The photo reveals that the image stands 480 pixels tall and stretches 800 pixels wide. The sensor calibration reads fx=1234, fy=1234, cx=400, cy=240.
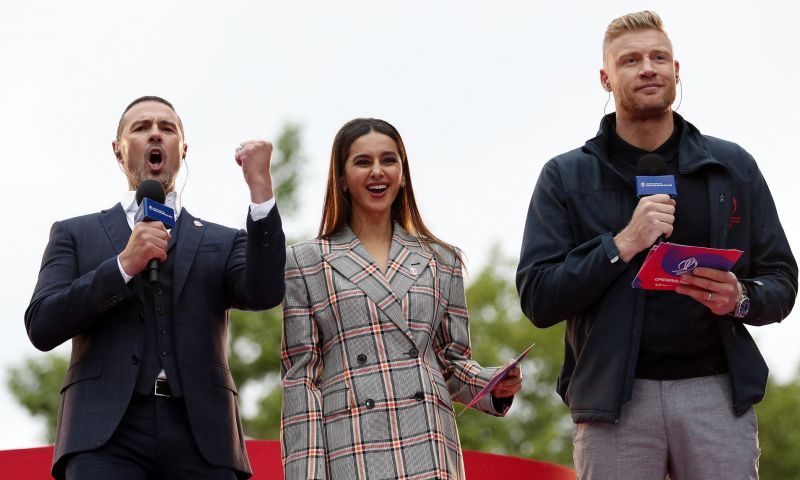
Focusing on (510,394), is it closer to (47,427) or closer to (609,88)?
(609,88)

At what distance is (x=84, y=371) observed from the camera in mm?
4129

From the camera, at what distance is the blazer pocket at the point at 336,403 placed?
4.36 metres

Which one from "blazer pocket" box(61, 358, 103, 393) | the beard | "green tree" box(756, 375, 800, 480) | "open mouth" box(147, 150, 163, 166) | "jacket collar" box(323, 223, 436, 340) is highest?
the beard

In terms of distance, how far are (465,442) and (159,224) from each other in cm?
1409

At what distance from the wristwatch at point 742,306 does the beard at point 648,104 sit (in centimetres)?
71

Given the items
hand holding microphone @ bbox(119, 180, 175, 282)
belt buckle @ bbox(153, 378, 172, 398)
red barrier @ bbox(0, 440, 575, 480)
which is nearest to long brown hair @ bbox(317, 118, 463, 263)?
hand holding microphone @ bbox(119, 180, 175, 282)

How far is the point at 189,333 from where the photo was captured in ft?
13.8

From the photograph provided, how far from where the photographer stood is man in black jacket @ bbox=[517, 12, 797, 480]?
13.2 ft

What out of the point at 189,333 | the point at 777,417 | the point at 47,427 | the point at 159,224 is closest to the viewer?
the point at 159,224

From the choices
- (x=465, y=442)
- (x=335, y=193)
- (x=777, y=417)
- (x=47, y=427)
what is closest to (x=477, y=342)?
(x=465, y=442)

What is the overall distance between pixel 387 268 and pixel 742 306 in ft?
4.33

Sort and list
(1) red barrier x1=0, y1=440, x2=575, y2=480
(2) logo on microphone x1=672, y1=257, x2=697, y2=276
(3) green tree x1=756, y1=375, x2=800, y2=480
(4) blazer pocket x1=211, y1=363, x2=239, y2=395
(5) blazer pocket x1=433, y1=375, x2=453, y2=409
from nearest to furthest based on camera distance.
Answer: (2) logo on microphone x1=672, y1=257, x2=697, y2=276, (4) blazer pocket x1=211, y1=363, x2=239, y2=395, (5) blazer pocket x1=433, y1=375, x2=453, y2=409, (1) red barrier x1=0, y1=440, x2=575, y2=480, (3) green tree x1=756, y1=375, x2=800, y2=480

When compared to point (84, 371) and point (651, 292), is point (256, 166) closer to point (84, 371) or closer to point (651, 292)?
point (84, 371)

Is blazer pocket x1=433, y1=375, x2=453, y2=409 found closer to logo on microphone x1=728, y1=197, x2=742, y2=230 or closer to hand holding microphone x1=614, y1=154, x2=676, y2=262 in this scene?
hand holding microphone x1=614, y1=154, x2=676, y2=262
